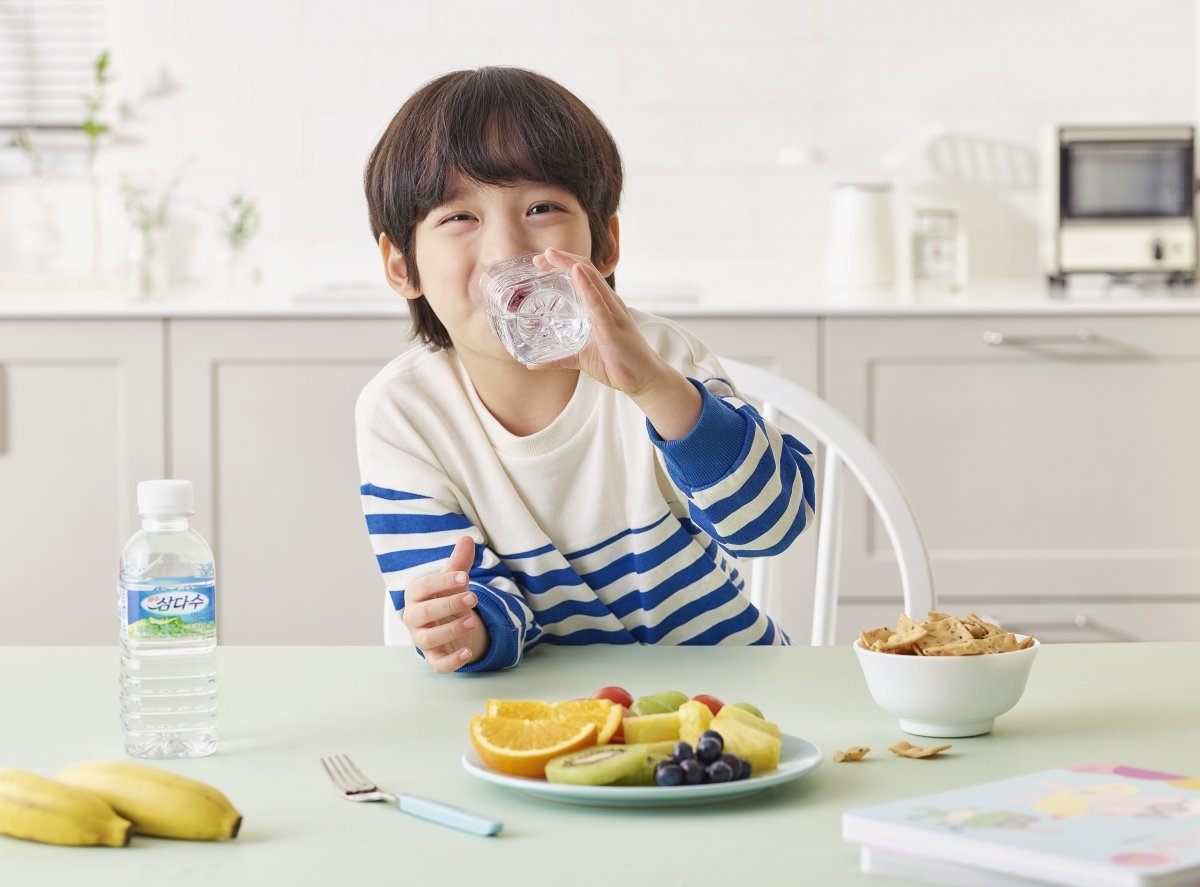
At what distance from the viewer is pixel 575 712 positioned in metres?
0.72

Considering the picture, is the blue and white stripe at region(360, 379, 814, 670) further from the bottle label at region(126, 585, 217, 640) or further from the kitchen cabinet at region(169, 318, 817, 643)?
the kitchen cabinet at region(169, 318, 817, 643)

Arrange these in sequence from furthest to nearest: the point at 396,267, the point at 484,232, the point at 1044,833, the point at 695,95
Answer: the point at 695,95
the point at 396,267
the point at 484,232
the point at 1044,833

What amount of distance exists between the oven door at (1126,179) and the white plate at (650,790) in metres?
2.44

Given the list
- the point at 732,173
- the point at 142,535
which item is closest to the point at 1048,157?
the point at 732,173

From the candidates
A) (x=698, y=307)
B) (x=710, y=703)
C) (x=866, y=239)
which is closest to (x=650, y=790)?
(x=710, y=703)

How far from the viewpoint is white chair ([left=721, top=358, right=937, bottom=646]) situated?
1.27m

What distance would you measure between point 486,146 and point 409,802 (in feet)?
2.26

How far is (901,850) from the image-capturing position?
0.54m

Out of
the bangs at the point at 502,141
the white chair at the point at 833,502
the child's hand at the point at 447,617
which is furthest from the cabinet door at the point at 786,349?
the child's hand at the point at 447,617

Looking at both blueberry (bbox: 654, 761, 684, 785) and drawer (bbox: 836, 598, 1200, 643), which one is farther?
drawer (bbox: 836, 598, 1200, 643)

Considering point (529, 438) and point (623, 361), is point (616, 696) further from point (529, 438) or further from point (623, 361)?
point (529, 438)

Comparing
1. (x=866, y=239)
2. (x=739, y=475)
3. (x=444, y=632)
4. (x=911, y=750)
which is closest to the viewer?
(x=911, y=750)

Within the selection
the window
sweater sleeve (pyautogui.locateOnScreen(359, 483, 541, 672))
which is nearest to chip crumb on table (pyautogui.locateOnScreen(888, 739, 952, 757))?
sweater sleeve (pyautogui.locateOnScreen(359, 483, 541, 672))

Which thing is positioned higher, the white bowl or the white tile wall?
the white tile wall
